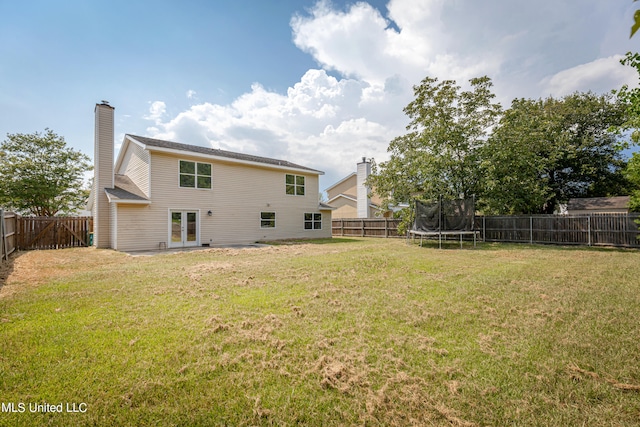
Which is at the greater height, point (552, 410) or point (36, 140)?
point (36, 140)

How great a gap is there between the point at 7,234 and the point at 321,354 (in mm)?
11816

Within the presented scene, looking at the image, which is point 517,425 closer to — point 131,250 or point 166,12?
point 166,12

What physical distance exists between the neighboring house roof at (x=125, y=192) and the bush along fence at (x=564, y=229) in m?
16.4

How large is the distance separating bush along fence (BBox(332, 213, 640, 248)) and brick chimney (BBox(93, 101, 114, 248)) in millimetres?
18002

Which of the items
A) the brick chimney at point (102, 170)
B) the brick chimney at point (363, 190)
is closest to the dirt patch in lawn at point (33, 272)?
the brick chimney at point (102, 170)

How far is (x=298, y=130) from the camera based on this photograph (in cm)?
1738

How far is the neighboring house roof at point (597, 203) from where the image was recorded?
20.5m

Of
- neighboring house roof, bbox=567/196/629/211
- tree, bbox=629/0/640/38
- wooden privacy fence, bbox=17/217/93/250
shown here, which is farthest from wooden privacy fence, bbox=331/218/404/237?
tree, bbox=629/0/640/38

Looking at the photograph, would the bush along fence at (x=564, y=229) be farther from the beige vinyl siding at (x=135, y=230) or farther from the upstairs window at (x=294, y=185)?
the beige vinyl siding at (x=135, y=230)

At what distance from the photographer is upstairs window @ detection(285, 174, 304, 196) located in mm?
16406

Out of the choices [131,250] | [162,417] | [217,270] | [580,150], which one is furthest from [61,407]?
[580,150]

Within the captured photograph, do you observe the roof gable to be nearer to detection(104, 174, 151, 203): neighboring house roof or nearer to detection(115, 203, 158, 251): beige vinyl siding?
detection(104, 174, 151, 203): neighboring house roof

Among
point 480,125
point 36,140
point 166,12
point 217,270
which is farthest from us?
point 36,140

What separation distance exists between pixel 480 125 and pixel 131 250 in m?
17.5
